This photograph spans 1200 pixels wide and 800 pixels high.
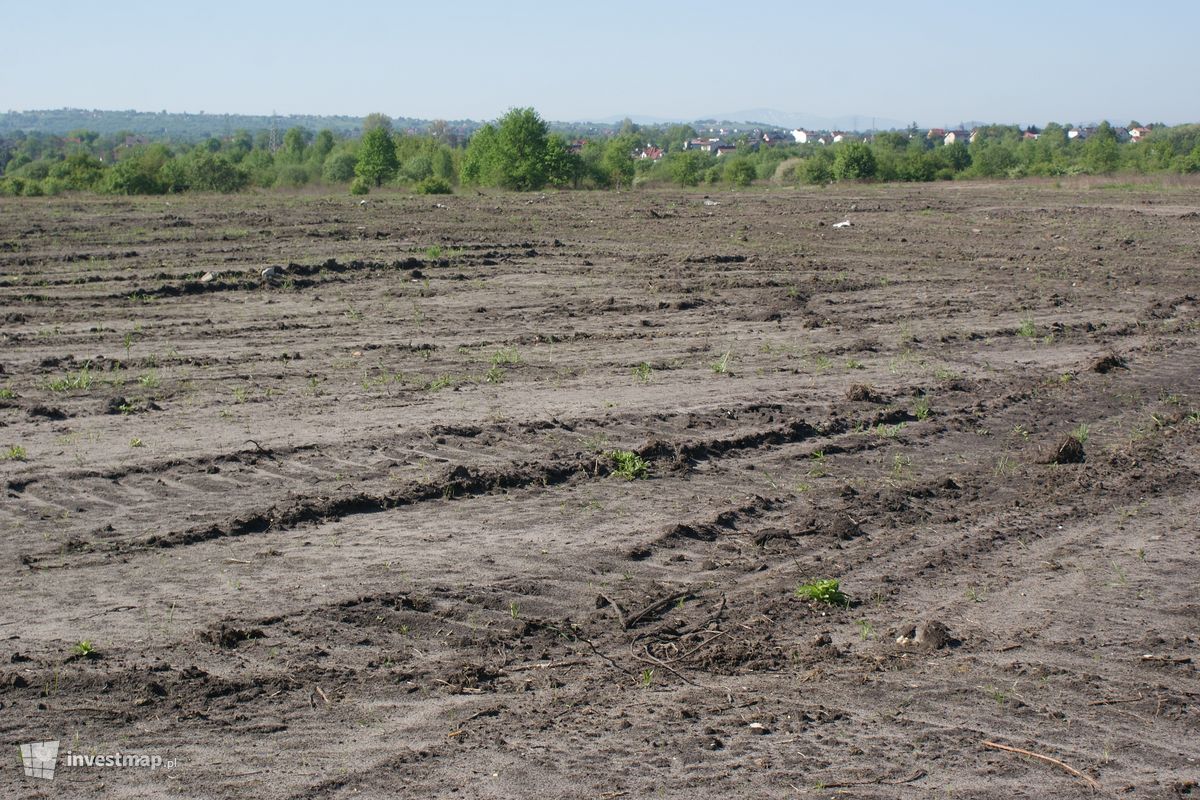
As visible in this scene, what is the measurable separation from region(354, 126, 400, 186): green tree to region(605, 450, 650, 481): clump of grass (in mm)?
56289

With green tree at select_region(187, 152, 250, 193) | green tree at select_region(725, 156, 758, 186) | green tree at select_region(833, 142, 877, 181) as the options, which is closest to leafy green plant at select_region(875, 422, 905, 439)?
green tree at select_region(187, 152, 250, 193)

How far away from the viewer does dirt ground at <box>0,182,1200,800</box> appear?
16.7 feet

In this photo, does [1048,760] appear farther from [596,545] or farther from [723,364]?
[723,364]

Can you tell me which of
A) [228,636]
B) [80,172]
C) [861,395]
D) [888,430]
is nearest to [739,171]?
[80,172]

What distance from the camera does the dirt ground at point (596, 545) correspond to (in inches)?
200

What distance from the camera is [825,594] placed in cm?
672

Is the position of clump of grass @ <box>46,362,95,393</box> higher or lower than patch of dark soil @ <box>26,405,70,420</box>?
higher

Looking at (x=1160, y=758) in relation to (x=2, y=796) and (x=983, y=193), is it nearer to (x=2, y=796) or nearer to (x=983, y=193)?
(x=2, y=796)

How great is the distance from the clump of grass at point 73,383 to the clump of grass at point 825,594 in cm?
801

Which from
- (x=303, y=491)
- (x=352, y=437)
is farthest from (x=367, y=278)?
(x=303, y=491)

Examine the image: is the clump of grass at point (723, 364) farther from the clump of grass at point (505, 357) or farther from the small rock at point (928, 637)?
the small rock at point (928, 637)

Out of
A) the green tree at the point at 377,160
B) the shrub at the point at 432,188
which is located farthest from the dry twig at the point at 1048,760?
the green tree at the point at 377,160

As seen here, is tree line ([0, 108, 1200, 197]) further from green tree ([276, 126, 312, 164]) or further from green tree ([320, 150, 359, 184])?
green tree ([276, 126, 312, 164])

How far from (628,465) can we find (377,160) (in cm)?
5730
